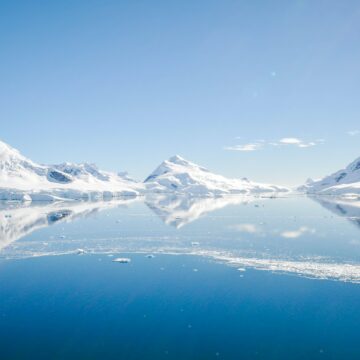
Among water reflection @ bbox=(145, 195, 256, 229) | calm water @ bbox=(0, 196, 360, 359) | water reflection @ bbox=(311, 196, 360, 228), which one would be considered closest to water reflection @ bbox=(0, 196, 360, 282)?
calm water @ bbox=(0, 196, 360, 359)

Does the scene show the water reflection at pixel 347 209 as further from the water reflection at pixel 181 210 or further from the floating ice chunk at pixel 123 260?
the floating ice chunk at pixel 123 260

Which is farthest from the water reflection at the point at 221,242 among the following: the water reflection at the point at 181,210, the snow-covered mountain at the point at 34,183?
the snow-covered mountain at the point at 34,183

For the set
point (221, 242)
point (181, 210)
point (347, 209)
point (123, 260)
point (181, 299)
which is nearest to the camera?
point (181, 299)

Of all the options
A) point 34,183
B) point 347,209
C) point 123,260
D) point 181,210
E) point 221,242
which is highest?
point 34,183

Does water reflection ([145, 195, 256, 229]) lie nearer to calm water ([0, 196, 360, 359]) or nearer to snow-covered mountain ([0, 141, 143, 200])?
calm water ([0, 196, 360, 359])

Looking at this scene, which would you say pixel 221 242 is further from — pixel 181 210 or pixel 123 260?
pixel 181 210

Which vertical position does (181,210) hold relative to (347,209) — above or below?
below

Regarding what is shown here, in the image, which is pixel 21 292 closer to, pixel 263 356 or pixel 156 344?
pixel 156 344

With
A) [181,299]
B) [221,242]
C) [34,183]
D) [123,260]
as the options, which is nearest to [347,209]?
[221,242]

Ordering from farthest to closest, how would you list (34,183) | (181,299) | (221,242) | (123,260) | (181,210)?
(34,183) < (181,210) < (221,242) < (123,260) < (181,299)
